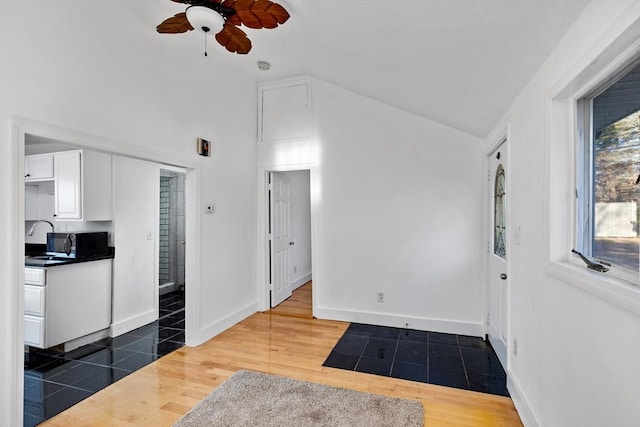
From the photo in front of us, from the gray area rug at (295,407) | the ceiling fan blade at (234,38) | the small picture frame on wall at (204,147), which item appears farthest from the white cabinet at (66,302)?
the ceiling fan blade at (234,38)

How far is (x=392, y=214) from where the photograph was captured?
3.91 meters

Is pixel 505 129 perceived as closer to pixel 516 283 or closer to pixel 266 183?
pixel 516 283

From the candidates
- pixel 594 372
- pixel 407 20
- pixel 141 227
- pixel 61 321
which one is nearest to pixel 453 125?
pixel 407 20

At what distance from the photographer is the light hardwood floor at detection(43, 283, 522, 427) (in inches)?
85.4

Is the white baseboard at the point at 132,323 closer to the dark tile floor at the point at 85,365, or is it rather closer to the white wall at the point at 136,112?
the dark tile floor at the point at 85,365

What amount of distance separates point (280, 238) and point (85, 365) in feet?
8.99

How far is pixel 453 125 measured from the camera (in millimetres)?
3535

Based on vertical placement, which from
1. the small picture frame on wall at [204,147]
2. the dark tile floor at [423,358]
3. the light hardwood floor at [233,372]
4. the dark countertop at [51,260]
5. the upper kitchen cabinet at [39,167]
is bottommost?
the dark tile floor at [423,358]

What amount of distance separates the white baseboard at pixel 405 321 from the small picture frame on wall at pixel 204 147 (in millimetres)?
2468

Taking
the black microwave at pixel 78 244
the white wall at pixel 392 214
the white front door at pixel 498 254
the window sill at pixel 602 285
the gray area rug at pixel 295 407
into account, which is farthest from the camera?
the white wall at pixel 392 214

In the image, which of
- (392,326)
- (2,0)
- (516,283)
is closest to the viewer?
(2,0)

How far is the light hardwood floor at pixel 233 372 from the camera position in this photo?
2.17 metres

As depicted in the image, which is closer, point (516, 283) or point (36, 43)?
point (36, 43)

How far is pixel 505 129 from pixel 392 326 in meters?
2.60
